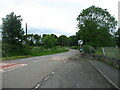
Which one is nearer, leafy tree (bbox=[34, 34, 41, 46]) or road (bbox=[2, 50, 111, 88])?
road (bbox=[2, 50, 111, 88])

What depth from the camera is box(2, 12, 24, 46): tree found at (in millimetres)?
40125

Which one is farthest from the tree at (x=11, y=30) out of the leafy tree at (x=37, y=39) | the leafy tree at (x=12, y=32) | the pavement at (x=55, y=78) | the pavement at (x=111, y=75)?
the leafy tree at (x=37, y=39)

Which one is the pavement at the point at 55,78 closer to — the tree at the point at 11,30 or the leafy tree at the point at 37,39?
the tree at the point at 11,30

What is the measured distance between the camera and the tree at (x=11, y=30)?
40125mm

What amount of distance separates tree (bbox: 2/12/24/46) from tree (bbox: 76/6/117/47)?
15.3 metres

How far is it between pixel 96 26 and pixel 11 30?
66.4ft

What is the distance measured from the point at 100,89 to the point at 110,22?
125ft

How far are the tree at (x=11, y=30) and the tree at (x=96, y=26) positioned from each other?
50.2 ft

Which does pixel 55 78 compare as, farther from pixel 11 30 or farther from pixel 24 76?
pixel 11 30

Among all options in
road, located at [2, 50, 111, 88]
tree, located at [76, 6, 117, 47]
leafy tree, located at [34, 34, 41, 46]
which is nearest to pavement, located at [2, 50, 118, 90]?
road, located at [2, 50, 111, 88]

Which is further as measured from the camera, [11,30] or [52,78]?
[11,30]

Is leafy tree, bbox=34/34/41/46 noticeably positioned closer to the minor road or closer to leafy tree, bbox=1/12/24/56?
leafy tree, bbox=1/12/24/56

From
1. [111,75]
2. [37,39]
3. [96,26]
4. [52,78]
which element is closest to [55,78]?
[52,78]

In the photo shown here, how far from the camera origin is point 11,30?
4028cm
